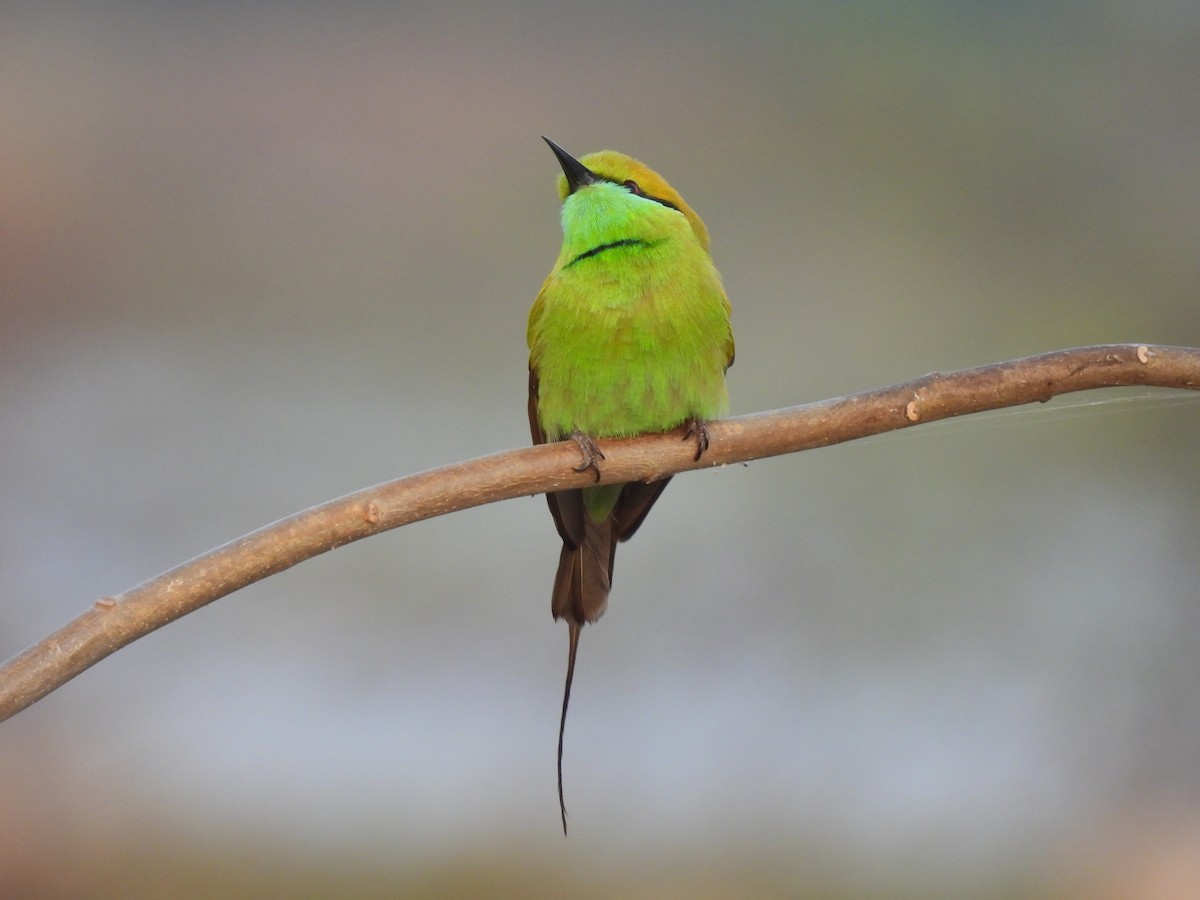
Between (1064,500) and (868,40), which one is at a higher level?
(868,40)

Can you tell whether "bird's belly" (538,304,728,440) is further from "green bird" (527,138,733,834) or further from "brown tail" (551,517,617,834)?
"brown tail" (551,517,617,834)

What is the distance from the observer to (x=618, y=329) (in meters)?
1.87

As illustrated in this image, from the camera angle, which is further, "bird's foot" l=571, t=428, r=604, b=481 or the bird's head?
the bird's head

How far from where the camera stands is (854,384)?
8.51 feet

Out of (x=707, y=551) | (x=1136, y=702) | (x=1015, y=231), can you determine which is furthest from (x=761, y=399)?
(x=1136, y=702)

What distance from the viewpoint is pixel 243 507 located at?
2.45 m

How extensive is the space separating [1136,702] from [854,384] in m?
0.98

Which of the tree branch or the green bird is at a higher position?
the green bird

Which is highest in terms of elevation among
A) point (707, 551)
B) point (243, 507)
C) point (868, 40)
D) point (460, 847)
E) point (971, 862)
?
point (868, 40)

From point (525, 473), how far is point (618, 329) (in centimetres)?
38

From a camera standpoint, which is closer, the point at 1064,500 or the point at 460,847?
the point at 460,847

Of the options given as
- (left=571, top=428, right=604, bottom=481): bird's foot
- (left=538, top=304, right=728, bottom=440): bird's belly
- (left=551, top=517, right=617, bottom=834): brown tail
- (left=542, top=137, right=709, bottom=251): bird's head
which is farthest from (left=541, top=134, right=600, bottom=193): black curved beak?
(left=551, top=517, right=617, bottom=834): brown tail

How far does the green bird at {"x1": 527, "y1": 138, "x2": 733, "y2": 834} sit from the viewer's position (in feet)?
6.11

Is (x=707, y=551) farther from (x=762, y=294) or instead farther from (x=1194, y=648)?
(x=1194, y=648)
